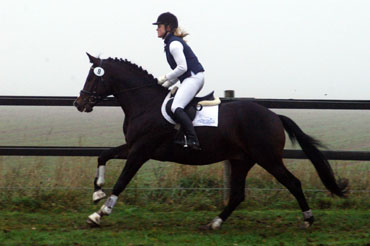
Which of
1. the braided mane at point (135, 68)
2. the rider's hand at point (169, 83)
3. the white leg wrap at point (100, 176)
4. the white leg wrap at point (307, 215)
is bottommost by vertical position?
the white leg wrap at point (307, 215)

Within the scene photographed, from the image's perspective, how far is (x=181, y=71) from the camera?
6461 mm

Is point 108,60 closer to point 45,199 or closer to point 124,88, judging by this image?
point 124,88

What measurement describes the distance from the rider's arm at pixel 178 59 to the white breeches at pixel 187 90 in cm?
16

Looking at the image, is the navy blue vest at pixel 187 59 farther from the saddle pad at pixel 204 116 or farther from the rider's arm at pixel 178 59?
the saddle pad at pixel 204 116

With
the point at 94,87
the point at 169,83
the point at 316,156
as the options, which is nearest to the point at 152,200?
the point at 169,83

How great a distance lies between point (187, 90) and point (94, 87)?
1.22 meters

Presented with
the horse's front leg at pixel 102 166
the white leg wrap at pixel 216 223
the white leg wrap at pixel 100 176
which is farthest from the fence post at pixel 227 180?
the white leg wrap at pixel 100 176

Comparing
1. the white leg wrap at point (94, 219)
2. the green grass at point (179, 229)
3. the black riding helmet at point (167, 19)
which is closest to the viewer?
the green grass at point (179, 229)

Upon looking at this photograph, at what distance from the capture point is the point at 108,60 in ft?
22.7

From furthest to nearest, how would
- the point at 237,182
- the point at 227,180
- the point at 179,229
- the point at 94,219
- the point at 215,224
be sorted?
the point at 227,180, the point at 237,182, the point at 215,224, the point at 179,229, the point at 94,219

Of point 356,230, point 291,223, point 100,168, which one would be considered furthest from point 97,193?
point 356,230

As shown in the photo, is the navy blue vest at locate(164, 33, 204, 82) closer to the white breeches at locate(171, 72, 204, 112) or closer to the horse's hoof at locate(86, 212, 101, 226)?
the white breeches at locate(171, 72, 204, 112)

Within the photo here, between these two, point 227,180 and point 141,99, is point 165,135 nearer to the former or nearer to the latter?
point 141,99

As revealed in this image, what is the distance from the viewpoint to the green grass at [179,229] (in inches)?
228
